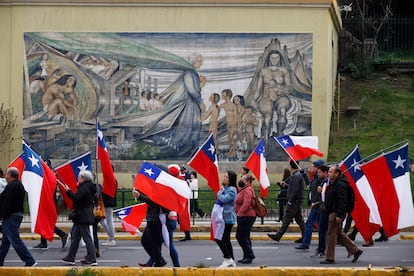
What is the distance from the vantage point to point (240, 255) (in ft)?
67.1

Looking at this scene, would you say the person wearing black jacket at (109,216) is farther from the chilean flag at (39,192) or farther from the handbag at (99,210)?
the chilean flag at (39,192)

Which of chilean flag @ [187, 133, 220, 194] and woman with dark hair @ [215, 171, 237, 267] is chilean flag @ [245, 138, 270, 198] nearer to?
chilean flag @ [187, 133, 220, 194]

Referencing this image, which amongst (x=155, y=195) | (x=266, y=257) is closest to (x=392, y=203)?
(x=266, y=257)

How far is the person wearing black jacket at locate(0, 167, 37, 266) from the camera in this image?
679 inches

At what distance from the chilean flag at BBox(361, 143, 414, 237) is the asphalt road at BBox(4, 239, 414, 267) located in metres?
0.76

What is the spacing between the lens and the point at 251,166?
2414 centimetres

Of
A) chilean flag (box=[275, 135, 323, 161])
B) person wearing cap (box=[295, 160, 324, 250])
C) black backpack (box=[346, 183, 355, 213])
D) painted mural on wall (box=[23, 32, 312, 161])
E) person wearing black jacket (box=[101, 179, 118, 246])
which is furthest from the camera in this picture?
painted mural on wall (box=[23, 32, 312, 161])

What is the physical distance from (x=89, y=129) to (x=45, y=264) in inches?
741

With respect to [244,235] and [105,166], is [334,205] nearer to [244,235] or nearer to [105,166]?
[244,235]

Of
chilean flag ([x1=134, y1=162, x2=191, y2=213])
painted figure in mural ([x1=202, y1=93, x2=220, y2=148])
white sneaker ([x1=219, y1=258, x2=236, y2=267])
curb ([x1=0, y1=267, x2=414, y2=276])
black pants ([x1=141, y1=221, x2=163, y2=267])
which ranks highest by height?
painted figure in mural ([x1=202, y1=93, x2=220, y2=148])

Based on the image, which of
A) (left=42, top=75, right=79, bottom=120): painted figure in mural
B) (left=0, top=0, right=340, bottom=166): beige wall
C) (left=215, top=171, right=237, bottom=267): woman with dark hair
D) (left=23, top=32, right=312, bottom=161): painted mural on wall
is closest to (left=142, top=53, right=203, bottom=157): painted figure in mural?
(left=23, top=32, right=312, bottom=161): painted mural on wall

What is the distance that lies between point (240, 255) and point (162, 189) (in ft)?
12.5

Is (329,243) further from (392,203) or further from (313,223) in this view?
(313,223)

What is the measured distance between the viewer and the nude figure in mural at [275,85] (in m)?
37.2
